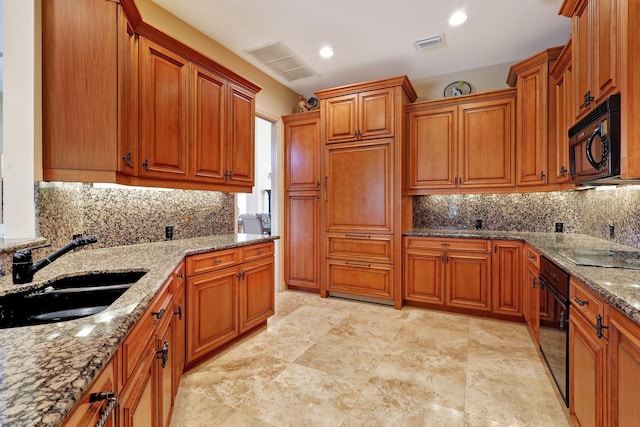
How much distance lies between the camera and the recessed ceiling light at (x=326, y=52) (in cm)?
337

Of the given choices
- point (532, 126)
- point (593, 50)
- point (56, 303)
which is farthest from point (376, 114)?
point (56, 303)

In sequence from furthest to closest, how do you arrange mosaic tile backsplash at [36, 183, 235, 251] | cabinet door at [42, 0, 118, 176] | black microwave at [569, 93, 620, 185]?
1. mosaic tile backsplash at [36, 183, 235, 251]
2. cabinet door at [42, 0, 118, 176]
3. black microwave at [569, 93, 620, 185]

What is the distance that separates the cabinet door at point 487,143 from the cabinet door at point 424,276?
3.02ft

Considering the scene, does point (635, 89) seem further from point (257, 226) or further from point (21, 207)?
point (257, 226)

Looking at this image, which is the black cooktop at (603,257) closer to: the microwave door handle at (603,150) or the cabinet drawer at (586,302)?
the cabinet drawer at (586,302)

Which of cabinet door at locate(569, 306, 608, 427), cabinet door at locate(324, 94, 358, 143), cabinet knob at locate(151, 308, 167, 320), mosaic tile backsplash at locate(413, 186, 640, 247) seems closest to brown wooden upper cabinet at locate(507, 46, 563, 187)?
mosaic tile backsplash at locate(413, 186, 640, 247)

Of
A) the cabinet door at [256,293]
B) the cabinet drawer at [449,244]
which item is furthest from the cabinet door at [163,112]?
the cabinet drawer at [449,244]

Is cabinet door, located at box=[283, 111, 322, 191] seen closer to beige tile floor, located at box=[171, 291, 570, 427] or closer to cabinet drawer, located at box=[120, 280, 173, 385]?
beige tile floor, located at box=[171, 291, 570, 427]

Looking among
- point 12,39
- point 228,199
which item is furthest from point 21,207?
point 228,199

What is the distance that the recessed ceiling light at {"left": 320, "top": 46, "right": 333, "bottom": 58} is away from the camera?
3370mm

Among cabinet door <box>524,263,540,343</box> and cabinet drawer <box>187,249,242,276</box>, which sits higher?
cabinet drawer <box>187,249,242,276</box>

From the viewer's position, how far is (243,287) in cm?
268

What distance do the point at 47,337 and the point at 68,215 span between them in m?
1.52

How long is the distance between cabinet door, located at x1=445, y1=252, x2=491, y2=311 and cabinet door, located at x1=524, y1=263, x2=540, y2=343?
38cm
